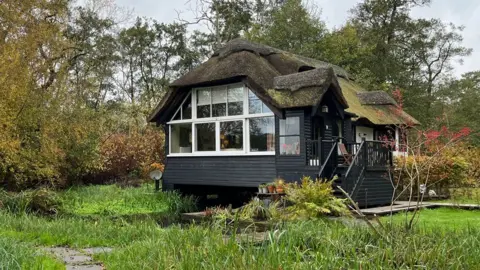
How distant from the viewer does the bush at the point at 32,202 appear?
34.7ft

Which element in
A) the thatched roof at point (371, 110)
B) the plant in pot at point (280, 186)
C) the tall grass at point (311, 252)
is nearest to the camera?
the tall grass at point (311, 252)

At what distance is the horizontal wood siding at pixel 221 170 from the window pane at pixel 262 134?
299 millimetres

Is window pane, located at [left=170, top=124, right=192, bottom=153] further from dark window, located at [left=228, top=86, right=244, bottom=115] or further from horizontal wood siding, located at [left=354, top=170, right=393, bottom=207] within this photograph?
horizontal wood siding, located at [left=354, top=170, right=393, bottom=207]

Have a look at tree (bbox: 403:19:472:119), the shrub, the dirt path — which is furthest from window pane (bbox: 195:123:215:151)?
tree (bbox: 403:19:472:119)

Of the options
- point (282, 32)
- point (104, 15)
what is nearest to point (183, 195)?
point (282, 32)

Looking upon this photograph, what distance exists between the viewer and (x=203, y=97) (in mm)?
14469

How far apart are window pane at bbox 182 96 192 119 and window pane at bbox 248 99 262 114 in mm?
2422

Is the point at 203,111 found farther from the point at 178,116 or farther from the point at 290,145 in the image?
the point at 290,145

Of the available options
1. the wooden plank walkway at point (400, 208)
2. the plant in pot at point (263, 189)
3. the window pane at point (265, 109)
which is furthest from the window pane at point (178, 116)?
the wooden plank walkway at point (400, 208)

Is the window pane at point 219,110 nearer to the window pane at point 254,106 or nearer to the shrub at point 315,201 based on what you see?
the window pane at point 254,106

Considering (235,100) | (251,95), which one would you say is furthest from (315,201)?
(235,100)

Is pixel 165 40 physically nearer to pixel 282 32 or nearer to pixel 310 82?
pixel 282 32

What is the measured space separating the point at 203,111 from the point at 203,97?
426 mm

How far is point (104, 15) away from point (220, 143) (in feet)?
53.6
